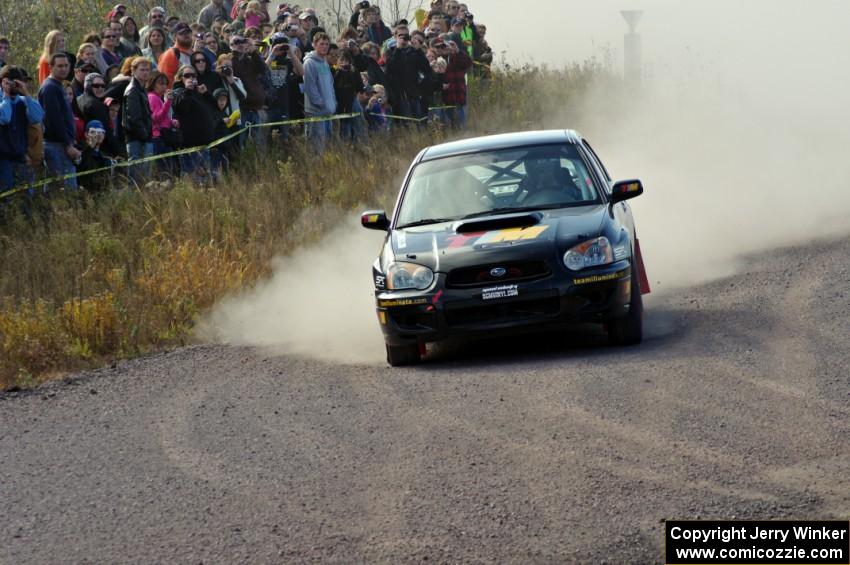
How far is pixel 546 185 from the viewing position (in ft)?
36.6

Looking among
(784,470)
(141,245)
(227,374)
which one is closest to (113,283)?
(141,245)

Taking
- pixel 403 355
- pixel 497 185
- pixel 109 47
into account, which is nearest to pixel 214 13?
pixel 109 47

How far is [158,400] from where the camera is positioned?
33.4ft

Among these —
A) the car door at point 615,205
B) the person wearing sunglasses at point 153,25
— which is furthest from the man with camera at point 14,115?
the car door at point 615,205

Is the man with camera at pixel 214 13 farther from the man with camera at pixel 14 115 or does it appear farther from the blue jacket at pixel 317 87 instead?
the man with camera at pixel 14 115

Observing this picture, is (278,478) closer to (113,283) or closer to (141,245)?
(113,283)

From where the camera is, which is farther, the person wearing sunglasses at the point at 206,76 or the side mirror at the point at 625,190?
the person wearing sunglasses at the point at 206,76

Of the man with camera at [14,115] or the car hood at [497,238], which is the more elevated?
the man with camera at [14,115]

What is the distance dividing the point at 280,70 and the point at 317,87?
579mm

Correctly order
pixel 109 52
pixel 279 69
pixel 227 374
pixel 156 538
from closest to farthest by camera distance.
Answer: pixel 156 538, pixel 227 374, pixel 109 52, pixel 279 69

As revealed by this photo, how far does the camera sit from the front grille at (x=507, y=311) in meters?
10.1

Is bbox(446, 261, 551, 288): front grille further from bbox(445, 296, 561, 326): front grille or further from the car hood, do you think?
bbox(445, 296, 561, 326): front grille

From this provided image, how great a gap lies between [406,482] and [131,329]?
643cm
